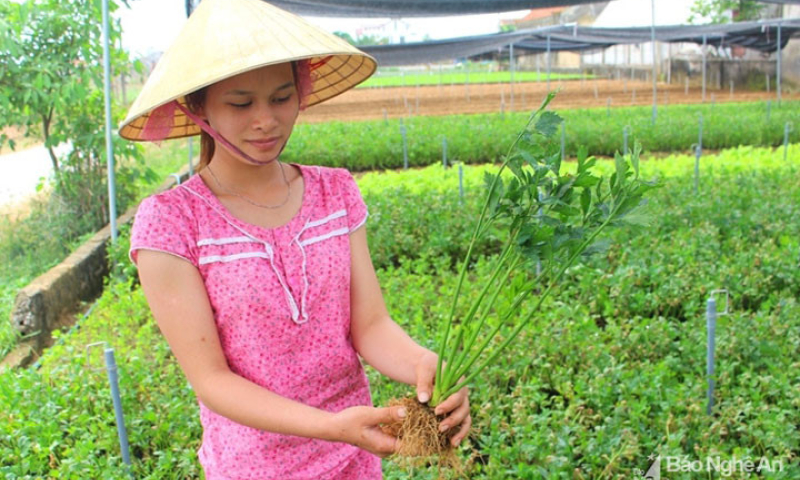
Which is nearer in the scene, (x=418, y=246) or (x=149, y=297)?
(x=149, y=297)

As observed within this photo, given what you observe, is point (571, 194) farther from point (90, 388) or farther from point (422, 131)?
point (422, 131)

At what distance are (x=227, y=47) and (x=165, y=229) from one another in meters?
0.34

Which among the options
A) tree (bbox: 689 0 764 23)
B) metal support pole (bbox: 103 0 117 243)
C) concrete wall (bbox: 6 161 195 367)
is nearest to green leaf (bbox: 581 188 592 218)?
concrete wall (bbox: 6 161 195 367)

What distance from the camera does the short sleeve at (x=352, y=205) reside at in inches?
60.2

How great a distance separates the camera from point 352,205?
1.54m

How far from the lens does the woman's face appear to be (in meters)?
1.37

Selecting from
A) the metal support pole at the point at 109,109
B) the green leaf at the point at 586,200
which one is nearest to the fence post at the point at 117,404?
the green leaf at the point at 586,200

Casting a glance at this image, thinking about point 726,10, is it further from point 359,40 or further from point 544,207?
point 544,207

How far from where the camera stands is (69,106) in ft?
21.1

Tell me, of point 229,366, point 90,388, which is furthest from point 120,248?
point 229,366

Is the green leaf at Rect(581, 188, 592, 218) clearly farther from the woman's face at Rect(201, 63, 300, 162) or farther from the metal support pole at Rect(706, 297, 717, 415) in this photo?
the metal support pole at Rect(706, 297, 717, 415)

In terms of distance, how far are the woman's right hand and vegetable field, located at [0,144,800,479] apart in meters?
0.40

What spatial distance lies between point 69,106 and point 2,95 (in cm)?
53

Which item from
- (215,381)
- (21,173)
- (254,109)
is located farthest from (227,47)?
(21,173)
